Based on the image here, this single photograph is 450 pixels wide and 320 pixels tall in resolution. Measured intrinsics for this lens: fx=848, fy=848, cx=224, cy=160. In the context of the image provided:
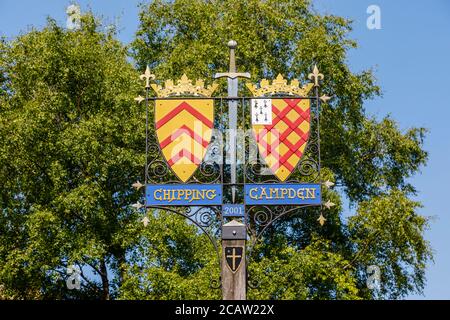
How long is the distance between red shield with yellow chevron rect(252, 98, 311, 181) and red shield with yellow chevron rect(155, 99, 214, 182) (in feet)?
2.82

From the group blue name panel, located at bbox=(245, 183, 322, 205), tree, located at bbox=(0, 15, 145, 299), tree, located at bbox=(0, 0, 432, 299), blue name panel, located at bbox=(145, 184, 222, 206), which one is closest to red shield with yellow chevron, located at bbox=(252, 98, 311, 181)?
blue name panel, located at bbox=(245, 183, 322, 205)

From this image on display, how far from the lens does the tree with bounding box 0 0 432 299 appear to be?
25469mm

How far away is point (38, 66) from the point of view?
92.4 ft

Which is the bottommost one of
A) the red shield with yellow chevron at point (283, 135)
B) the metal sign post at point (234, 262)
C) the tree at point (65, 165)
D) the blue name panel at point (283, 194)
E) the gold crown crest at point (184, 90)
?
the metal sign post at point (234, 262)

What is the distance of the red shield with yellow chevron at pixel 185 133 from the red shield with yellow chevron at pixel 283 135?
0.86 metres

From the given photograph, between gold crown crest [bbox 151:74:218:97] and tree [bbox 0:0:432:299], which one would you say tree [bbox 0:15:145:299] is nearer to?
tree [bbox 0:0:432:299]

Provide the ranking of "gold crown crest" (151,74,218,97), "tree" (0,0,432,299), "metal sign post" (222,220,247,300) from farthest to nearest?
1. "tree" (0,0,432,299)
2. "gold crown crest" (151,74,218,97)
3. "metal sign post" (222,220,247,300)

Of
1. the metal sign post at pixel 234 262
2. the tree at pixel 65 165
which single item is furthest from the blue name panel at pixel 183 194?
the tree at pixel 65 165

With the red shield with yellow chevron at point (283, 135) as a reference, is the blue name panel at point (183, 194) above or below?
below

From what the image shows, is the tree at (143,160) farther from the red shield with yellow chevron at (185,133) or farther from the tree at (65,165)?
the red shield with yellow chevron at (185,133)

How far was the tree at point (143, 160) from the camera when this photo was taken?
Answer: 83.6ft

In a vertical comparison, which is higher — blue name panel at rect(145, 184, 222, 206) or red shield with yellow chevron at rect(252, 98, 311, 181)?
red shield with yellow chevron at rect(252, 98, 311, 181)

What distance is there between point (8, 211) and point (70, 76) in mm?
4975
